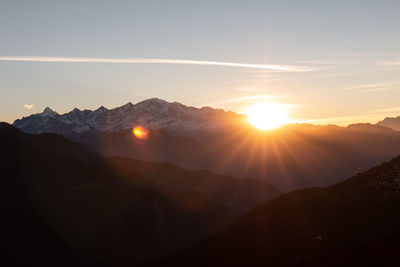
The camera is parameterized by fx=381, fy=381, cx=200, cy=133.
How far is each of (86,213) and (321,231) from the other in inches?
3468

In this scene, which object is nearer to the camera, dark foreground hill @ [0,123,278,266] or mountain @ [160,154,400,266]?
mountain @ [160,154,400,266]

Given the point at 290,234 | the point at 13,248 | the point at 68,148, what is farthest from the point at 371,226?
the point at 68,148

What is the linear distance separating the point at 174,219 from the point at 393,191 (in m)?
95.7

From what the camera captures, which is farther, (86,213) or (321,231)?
(86,213)

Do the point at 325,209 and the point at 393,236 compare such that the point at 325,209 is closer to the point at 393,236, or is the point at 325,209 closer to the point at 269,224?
the point at 269,224

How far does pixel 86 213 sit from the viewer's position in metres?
116

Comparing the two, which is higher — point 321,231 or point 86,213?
point 321,231

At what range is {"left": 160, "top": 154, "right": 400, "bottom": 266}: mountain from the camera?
113 ft

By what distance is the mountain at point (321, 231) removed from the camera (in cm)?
3441

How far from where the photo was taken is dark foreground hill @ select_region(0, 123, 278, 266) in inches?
4094

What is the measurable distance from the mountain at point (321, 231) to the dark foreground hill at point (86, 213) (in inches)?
2349

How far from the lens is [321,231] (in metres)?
44.1

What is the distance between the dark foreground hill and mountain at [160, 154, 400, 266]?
196ft

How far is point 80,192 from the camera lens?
125938 mm
